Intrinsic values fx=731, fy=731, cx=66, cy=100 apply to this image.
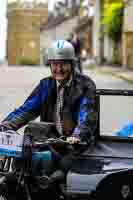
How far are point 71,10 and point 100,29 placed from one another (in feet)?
120

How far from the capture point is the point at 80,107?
5305mm

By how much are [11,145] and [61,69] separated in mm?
784

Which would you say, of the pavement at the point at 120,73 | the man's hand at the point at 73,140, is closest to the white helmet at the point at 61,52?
the man's hand at the point at 73,140

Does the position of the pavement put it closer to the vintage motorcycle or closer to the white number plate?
the vintage motorcycle

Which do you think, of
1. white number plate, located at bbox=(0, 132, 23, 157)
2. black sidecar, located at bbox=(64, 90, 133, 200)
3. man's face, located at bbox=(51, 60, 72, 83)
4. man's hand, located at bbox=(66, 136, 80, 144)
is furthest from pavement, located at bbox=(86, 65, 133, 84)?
white number plate, located at bbox=(0, 132, 23, 157)

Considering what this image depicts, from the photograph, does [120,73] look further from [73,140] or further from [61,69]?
[73,140]

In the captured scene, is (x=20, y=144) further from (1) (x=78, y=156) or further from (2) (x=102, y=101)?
(2) (x=102, y=101)

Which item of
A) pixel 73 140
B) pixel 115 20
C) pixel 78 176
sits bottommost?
pixel 78 176

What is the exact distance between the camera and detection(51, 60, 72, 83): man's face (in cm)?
521

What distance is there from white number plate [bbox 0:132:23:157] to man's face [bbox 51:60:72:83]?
0.66m

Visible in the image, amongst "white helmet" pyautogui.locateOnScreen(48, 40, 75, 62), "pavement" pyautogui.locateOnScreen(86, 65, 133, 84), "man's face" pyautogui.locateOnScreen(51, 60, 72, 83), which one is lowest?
"pavement" pyautogui.locateOnScreen(86, 65, 133, 84)

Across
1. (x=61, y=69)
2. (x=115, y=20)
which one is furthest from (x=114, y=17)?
(x=61, y=69)

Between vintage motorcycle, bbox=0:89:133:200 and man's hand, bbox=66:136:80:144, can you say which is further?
man's hand, bbox=66:136:80:144

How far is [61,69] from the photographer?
5227 mm
